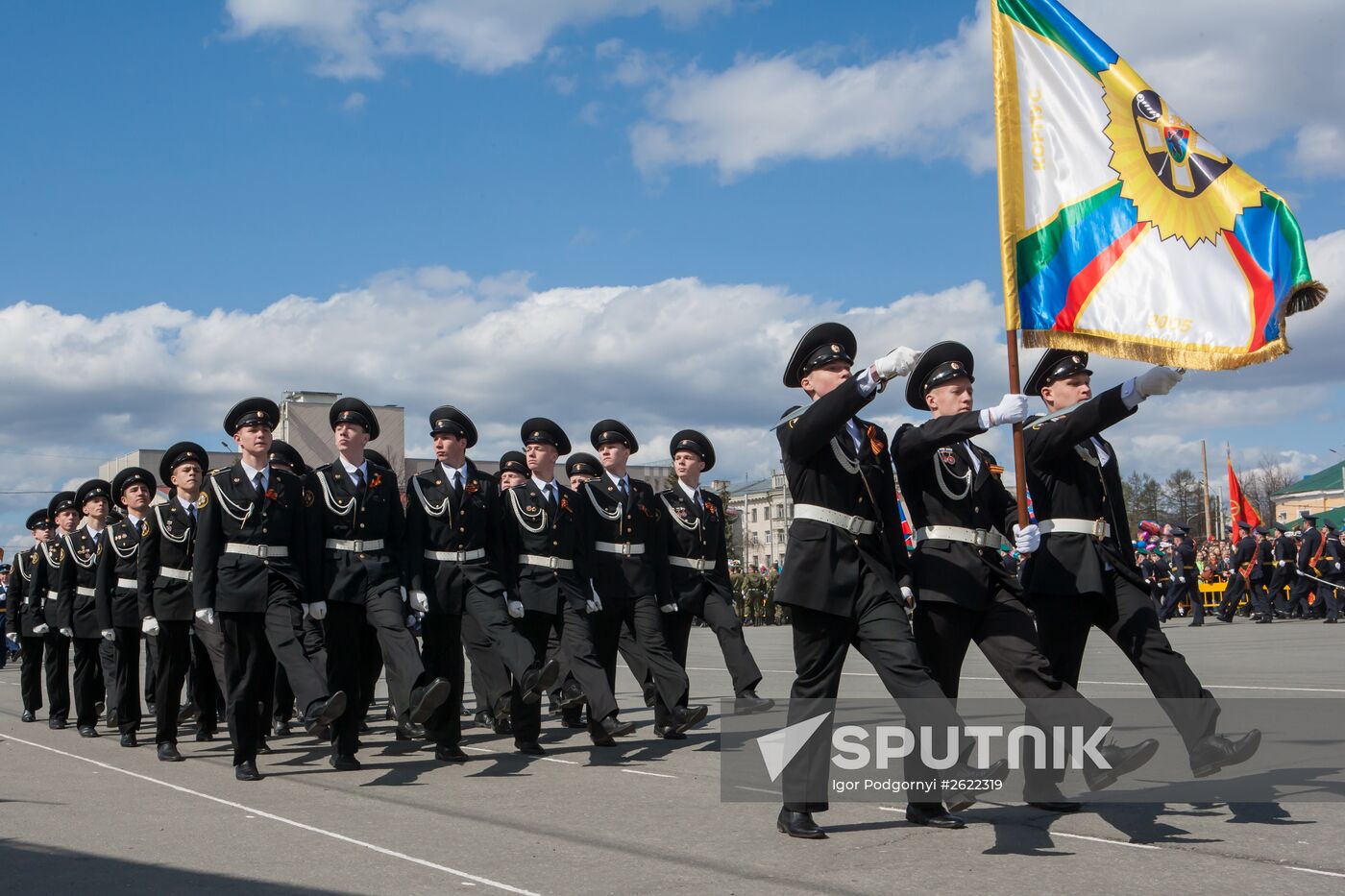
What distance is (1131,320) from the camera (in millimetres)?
7156

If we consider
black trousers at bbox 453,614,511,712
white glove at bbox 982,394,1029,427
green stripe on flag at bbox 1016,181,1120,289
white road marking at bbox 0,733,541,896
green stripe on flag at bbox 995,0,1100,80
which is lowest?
white road marking at bbox 0,733,541,896

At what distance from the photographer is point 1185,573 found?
28.7 m

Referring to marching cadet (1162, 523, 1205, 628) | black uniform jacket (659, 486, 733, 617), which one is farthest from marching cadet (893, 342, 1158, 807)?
marching cadet (1162, 523, 1205, 628)

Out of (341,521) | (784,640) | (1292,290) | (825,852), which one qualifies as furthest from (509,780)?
(784,640)

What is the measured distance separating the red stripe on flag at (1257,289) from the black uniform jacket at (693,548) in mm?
4586

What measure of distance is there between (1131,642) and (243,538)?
5.46m

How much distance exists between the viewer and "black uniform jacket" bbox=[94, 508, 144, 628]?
1168 centimetres

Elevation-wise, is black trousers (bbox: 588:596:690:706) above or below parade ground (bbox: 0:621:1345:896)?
above

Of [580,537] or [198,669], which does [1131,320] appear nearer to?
[580,537]

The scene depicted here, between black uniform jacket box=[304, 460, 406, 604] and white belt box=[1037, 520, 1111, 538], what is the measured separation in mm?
4344

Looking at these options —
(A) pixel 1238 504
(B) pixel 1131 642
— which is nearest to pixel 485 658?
(B) pixel 1131 642

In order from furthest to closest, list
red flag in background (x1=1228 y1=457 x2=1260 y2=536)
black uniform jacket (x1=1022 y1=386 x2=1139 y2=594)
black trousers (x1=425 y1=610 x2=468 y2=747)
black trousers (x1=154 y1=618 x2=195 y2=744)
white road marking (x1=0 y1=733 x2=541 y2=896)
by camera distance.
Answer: red flag in background (x1=1228 y1=457 x2=1260 y2=536) → black trousers (x1=154 y1=618 x2=195 y2=744) → black trousers (x1=425 y1=610 x2=468 y2=747) → black uniform jacket (x1=1022 y1=386 x2=1139 y2=594) → white road marking (x1=0 y1=733 x2=541 y2=896)

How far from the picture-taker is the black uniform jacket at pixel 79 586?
41.5 ft

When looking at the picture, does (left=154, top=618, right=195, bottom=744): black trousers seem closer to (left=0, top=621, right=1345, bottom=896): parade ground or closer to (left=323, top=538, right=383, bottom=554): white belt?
(left=0, top=621, right=1345, bottom=896): parade ground
